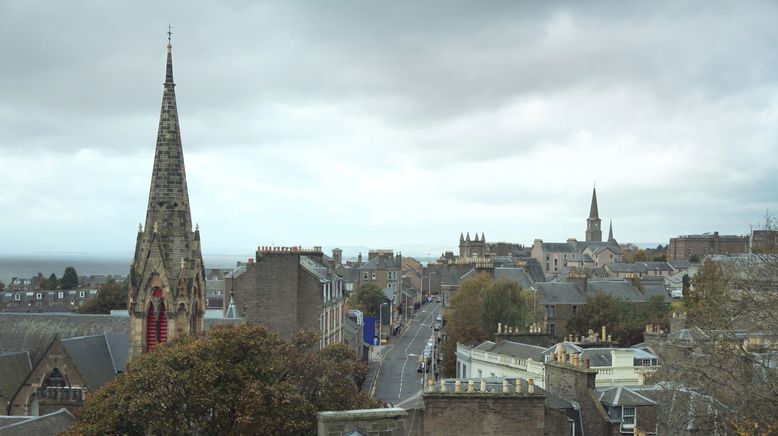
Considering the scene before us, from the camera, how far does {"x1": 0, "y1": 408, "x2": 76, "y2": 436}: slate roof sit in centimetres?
2758

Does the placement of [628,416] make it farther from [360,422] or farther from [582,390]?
[360,422]

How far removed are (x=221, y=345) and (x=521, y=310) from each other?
1715 inches

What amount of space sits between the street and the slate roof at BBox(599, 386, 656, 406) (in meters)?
8.01

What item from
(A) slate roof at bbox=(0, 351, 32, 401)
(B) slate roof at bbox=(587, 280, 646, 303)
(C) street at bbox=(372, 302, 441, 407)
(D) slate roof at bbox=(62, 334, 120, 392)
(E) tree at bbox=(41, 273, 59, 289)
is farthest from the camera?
(E) tree at bbox=(41, 273, 59, 289)

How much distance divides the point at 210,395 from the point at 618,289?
8069 cm

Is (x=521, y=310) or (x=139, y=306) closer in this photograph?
(x=139, y=306)

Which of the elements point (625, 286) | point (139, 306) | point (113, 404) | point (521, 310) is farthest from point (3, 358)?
point (625, 286)

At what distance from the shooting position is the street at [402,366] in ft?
181

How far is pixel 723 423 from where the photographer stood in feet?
78.3

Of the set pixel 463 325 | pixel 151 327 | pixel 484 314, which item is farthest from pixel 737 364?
pixel 484 314

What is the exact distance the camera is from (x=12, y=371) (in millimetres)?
40844

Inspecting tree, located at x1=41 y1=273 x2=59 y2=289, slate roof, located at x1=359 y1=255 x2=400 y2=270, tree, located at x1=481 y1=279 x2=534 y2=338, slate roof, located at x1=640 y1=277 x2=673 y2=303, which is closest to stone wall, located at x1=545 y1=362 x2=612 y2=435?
tree, located at x1=481 y1=279 x2=534 y2=338

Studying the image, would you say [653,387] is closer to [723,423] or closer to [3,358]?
[723,423]

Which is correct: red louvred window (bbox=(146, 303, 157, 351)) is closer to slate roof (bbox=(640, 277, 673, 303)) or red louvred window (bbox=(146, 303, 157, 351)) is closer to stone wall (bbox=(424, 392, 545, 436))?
stone wall (bbox=(424, 392, 545, 436))
